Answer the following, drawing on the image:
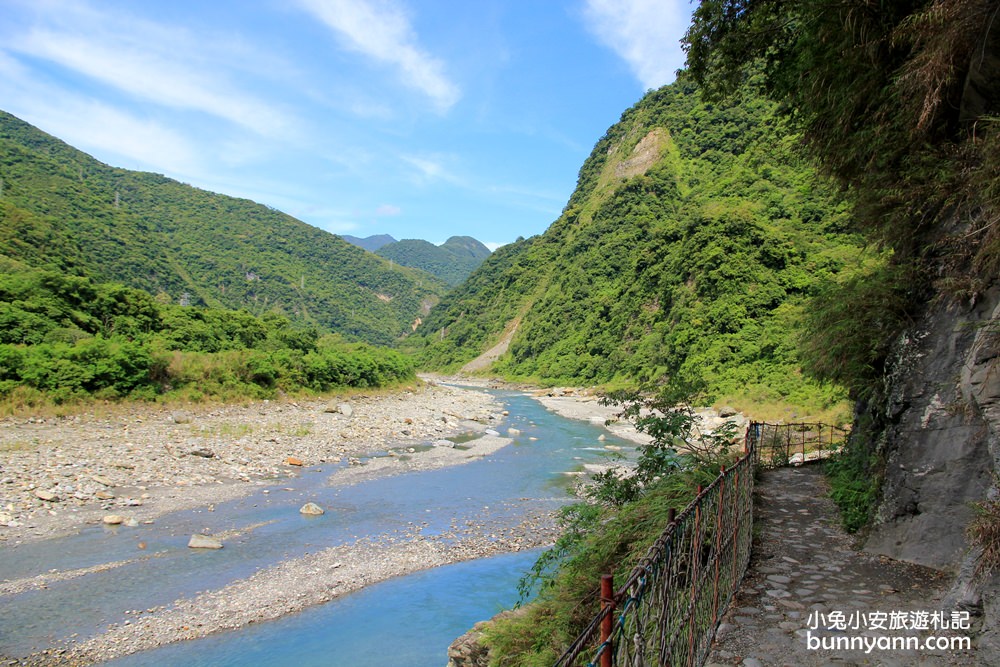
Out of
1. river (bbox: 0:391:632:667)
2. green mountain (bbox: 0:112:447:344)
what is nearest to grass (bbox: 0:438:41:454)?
river (bbox: 0:391:632:667)

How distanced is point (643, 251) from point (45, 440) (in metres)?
61.8

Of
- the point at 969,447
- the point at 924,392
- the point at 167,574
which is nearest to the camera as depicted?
the point at 969,447

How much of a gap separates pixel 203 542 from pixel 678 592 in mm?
12224

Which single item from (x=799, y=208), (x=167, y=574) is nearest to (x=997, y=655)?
(x=167, y=574)

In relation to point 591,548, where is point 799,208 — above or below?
above

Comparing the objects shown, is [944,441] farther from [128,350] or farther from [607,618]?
[128,350]

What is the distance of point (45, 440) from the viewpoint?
17938mm

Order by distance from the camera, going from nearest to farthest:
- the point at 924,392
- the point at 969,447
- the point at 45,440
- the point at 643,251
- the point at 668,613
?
the point at 668,613, the point at 969,447, the point at 924,392, the point at 45,440, the point at 643,251

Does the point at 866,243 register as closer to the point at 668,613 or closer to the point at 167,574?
the point at 668,613

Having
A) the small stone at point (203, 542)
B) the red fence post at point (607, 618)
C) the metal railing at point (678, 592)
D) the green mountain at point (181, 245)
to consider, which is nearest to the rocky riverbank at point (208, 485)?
the small stone at point (203, 542)

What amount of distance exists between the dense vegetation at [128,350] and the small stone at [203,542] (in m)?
14.1

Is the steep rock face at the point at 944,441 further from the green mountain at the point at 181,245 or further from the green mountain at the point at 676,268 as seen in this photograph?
the green mountain at the point at 181,245

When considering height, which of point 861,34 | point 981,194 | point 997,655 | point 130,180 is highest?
point 130,180

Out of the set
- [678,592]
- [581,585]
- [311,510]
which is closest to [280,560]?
[311,510]
